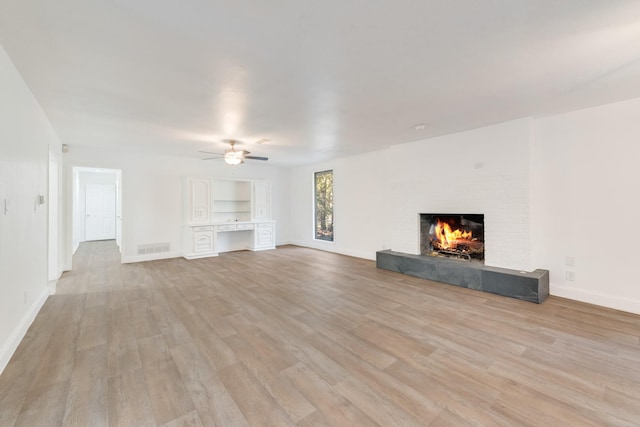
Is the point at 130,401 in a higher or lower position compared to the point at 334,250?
lower

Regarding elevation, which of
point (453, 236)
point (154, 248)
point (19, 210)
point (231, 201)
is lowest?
point (154, 248)

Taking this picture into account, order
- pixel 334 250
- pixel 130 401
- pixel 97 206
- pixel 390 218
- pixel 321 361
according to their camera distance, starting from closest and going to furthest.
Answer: pixel 130 401, pixel 321 361, pixel 390 218, pixel 334 250, pixel 97 206

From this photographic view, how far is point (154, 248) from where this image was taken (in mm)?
6613

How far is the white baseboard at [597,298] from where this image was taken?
10.6 ft

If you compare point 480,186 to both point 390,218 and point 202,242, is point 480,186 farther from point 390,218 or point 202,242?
point 202,242

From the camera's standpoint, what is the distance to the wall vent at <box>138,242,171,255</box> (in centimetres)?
645

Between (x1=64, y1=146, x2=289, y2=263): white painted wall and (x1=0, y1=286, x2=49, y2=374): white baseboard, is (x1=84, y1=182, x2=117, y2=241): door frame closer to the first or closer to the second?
(x1=64, y1=146, x2=289, y2=263): white painted wall

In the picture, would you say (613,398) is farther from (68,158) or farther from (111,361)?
(68,158)

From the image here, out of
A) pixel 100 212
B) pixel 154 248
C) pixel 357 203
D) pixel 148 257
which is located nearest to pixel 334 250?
pixel 357 203

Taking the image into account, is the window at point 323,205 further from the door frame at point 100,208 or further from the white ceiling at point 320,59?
the door frame at point 100,208

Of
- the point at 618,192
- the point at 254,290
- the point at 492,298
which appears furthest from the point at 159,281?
the point at 618,192

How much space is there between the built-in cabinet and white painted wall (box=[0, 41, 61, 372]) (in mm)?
3271

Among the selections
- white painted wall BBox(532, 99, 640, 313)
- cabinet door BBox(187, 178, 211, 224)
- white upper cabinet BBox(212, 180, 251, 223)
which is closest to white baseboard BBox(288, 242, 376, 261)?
white upper cabinet BBox(212, 180, 251, 223)

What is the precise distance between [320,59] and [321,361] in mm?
2555
